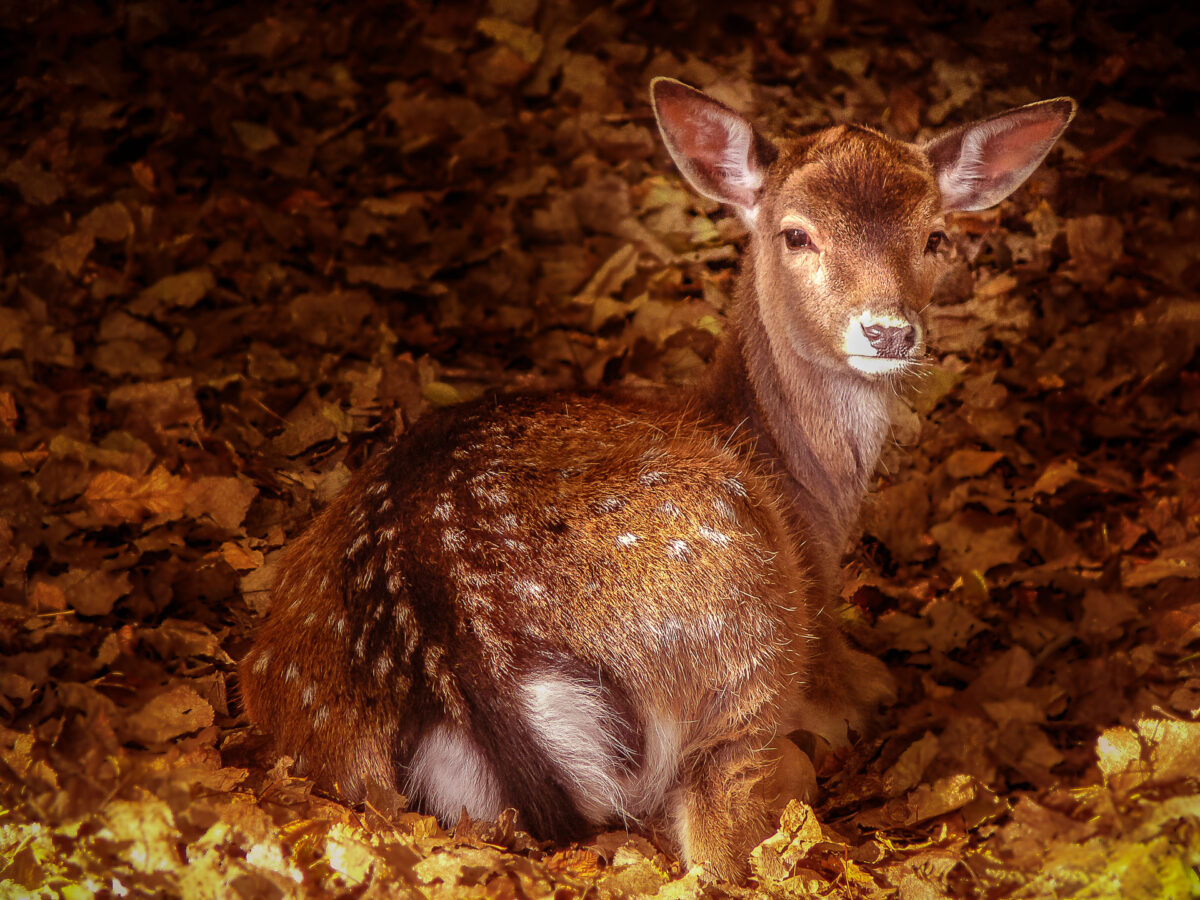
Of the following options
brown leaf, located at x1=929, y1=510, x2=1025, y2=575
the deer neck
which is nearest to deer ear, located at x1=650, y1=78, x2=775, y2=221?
the deer neck

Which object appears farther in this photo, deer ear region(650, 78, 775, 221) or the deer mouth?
deer ear region(650, 78, 775, 221)

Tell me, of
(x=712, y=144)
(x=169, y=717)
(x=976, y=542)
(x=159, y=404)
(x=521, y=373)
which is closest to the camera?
(x=169, y=717)

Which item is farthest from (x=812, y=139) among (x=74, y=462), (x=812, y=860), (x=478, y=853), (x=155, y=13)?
(x=155, y=13)

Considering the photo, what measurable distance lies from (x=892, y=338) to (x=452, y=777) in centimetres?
179

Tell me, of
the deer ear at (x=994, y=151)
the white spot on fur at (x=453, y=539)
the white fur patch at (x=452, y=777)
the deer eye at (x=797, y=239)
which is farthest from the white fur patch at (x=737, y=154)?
the white fur patch at (x=452, y=777)

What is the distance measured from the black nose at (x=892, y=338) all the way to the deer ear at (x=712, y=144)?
79cm

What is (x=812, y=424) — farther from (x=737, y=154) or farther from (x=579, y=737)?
(x=579, y=737)

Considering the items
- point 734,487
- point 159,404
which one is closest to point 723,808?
point 734,487

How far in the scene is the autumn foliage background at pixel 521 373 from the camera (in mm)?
2484

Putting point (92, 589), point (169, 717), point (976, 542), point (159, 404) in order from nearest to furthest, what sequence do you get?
point (169, 717) → point (92, 589) → point (976, 542) → point (159, 404)

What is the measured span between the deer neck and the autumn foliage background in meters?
0.45

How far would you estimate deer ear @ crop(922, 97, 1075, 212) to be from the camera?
3473 mm

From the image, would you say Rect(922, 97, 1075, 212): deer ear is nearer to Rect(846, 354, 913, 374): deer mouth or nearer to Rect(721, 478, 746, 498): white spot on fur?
Rect(846, 354, 913, 374): deer mouth

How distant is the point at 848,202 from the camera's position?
3.39 m
